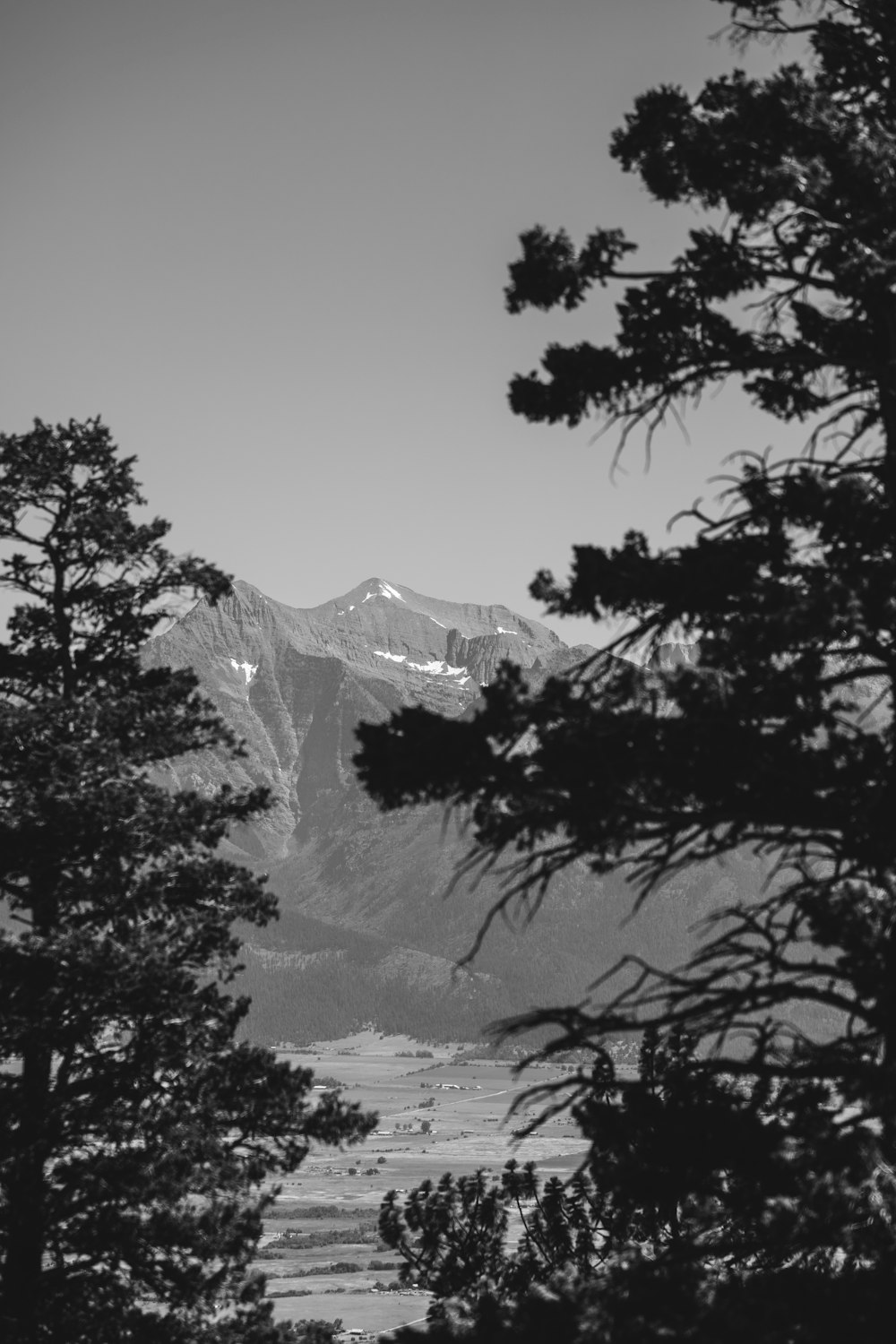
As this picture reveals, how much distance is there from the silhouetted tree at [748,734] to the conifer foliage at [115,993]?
645cm

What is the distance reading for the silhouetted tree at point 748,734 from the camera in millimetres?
7223

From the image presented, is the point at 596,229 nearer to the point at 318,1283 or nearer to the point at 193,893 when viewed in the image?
the point at 193,893

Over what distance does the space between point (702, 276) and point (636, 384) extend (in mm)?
950

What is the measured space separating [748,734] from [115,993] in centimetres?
875

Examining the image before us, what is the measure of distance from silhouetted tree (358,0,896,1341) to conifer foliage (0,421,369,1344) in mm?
6446

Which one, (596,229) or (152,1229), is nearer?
(596,229)

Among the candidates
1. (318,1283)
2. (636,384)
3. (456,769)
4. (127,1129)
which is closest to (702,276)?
(636,384)

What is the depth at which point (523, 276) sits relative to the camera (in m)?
10.1

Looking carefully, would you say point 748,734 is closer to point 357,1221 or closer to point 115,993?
point 115,993

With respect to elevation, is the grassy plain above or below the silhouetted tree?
below

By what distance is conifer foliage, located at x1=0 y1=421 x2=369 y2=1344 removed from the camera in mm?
13688

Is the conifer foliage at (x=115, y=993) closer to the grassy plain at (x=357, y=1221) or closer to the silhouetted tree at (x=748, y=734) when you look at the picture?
the silhouetted tree at (x=748, y=734)

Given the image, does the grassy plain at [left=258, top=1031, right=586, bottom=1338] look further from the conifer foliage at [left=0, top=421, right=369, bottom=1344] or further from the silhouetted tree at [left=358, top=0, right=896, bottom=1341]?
the silhouetted tree at [left=358, top=0, right=896, bottom=1341]

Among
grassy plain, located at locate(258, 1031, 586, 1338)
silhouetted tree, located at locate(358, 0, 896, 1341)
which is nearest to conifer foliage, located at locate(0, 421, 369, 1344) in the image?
silhouetted tree, located at locate(358, 0, 896, 1341)
